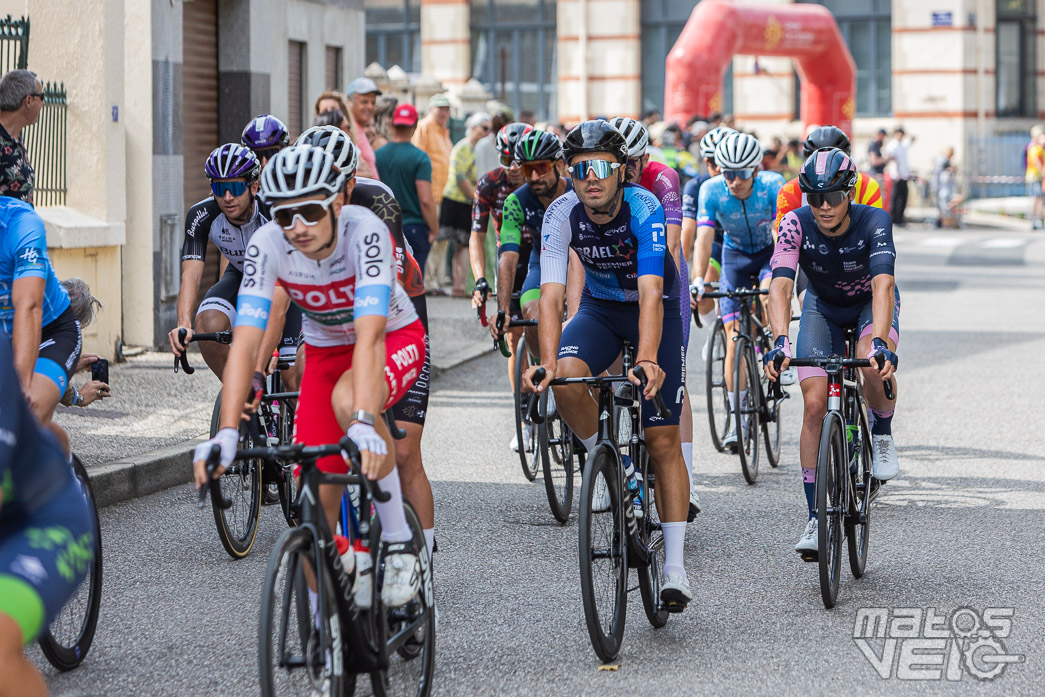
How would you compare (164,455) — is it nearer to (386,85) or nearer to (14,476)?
(14,476)

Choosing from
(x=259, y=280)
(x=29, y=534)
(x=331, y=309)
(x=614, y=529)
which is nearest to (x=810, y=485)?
(x=614, y=529)

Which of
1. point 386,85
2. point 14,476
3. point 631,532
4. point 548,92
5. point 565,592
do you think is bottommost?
point 565,592

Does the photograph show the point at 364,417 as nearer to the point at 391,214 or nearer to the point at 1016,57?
the point at 391,214

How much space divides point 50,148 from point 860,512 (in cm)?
799

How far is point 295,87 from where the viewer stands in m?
16.5

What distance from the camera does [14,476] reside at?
3045 mm

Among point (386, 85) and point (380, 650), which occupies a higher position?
point (386, 85)

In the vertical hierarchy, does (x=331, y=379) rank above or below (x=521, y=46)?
below

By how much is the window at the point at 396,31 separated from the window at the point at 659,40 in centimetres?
659

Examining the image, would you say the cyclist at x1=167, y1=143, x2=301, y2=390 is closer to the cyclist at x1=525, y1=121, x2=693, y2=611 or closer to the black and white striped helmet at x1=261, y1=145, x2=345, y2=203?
the cyclist at x1=525, y1=121, x2=693, y2=611

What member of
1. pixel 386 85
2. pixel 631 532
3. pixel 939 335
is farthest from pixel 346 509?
pixel 386 85

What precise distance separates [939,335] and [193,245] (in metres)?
10.0

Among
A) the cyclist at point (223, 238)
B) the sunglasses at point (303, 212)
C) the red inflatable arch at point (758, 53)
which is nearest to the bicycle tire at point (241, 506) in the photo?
the cyclist at point (223, 238)

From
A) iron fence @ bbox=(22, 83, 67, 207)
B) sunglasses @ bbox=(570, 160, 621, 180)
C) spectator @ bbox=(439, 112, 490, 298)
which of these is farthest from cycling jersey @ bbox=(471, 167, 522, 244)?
spectator @ bbox=(439, 112, 490, 298)
